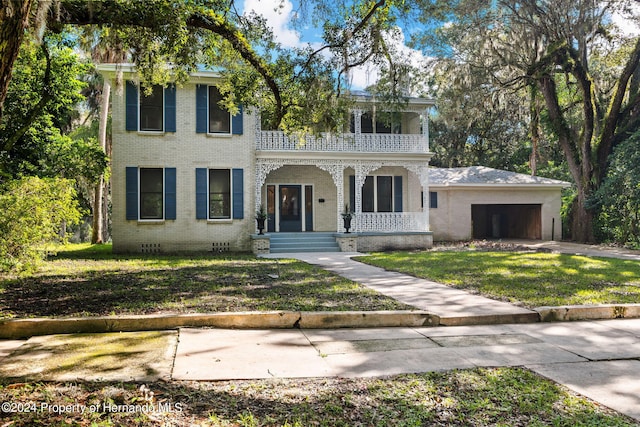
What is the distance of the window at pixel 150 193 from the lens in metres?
15.5

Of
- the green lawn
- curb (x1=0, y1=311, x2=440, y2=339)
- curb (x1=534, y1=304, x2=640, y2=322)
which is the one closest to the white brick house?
the green lawn

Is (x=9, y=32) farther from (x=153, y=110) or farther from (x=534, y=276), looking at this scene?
(x=153, y=110)

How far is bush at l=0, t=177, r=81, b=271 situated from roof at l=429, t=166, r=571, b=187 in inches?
620

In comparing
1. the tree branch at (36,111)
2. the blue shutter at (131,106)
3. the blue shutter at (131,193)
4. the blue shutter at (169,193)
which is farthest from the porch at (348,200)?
the tree branch at (36,111)

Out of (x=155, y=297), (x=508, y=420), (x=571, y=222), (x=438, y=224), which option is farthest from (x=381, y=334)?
(x=571, y=222)

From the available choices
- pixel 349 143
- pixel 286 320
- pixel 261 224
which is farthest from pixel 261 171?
pixel 286 320

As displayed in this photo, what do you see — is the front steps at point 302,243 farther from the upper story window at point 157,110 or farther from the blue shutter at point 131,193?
the upper story window at point 157,110

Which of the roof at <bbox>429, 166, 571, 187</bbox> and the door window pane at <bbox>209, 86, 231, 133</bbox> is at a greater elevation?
the door window pane at <bbox>209, 86, 231, 133</bbox>

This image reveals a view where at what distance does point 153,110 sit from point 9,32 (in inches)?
516

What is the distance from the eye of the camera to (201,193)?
16.1 metres

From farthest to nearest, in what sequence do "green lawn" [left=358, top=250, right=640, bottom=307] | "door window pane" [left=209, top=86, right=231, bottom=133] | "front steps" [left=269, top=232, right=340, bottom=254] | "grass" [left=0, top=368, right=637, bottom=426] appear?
"door window pane" [left=209, top=86, right=231, bottom=133] → "front steps" [left=269, top=232, right=340, bottom=254] → "green lawn" [left=358, top=250, right=640, bottom=307] → "grass" [left=0, top=368, right=637, bottom=426]

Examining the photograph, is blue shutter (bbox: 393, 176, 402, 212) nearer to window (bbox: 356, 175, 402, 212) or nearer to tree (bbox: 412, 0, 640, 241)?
window (bbox: 356, 175, 402, 212)

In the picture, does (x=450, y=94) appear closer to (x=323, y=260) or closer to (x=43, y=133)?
(x=323, y=260)

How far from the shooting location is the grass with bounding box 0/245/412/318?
6039mm
